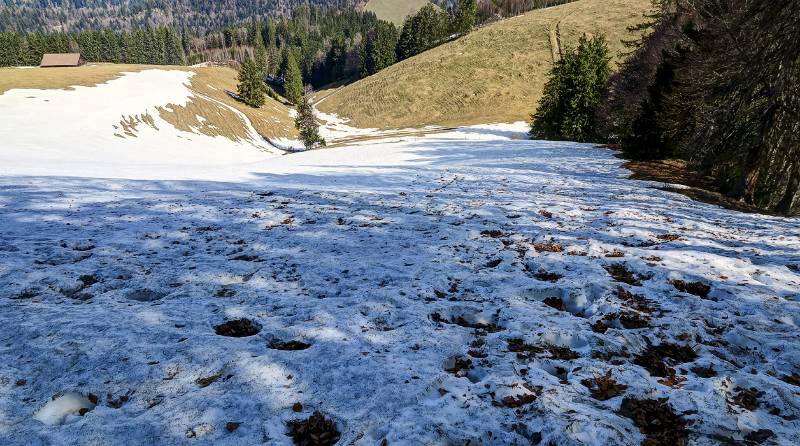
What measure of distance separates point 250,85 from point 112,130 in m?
39.7

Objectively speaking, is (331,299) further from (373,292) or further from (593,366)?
(593,366)

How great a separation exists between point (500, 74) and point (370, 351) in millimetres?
88052

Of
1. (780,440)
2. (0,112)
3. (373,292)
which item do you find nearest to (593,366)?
(780,440)

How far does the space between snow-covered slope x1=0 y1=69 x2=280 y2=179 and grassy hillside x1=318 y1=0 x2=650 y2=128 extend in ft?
109

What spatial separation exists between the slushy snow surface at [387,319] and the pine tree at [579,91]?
3371cm

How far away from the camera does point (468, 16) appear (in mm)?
109688

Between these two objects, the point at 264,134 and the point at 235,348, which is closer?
the point at 235,348

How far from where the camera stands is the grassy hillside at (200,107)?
167 ft

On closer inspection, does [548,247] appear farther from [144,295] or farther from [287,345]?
[144,295]

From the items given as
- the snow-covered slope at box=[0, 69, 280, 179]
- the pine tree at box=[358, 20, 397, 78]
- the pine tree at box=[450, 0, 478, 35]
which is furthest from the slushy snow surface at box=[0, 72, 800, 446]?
the pine tree at box=[358, 20, 397, 78]

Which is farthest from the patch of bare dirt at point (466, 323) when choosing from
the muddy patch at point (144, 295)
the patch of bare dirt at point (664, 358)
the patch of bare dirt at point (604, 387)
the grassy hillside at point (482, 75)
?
the grassy hillside at point (482, 75)

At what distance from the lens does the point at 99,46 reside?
458 feet

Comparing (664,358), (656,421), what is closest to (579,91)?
(664,358)

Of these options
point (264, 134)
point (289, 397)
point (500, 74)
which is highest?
point (500, 74)
